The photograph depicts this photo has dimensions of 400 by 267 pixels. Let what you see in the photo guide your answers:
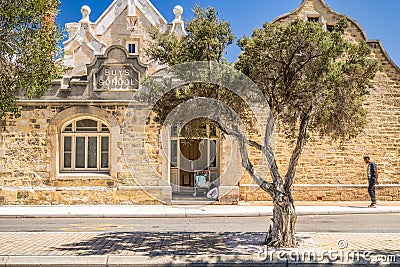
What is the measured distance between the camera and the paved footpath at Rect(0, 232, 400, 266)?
7438 mm

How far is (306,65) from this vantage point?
8547 mm

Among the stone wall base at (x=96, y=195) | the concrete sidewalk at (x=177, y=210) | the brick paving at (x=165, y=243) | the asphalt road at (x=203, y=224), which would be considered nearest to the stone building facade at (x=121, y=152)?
the stone wall base at (x=96, y=195)

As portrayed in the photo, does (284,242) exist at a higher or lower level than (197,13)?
lower

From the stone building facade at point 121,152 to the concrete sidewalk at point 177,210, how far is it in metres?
0.75

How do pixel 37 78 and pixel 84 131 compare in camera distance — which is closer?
pixel 37 78

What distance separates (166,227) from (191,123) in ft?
12.4

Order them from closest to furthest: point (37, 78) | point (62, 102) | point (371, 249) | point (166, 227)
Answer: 1. point (371, 249)
2. point (37, 78)
3. point (166, 227)
4. point (62, 102)

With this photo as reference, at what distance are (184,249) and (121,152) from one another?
9.36 metres

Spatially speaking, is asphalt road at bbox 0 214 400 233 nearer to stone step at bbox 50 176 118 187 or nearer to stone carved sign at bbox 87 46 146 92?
stone step at bbox 50 176 118 187

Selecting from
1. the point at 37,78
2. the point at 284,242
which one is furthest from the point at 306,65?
the point at 37,78

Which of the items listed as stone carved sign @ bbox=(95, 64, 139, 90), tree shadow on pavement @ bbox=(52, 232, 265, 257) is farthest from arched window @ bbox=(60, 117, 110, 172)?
tree shadow on pavement @ bbox=(52, 232, 265, 257)

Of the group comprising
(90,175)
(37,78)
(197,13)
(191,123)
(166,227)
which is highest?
(197,13)

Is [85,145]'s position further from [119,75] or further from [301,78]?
[301,78]

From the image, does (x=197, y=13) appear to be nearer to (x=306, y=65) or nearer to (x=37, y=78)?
(x=306, y=65)
